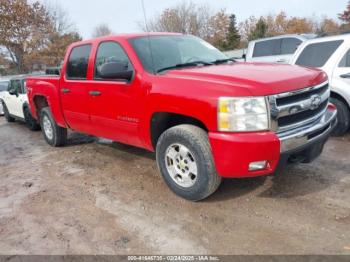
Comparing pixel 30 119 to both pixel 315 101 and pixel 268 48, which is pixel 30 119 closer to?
pixel 315 101

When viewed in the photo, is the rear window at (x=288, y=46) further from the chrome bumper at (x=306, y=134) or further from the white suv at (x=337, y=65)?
the chrome bumper at (x=306, y=134)

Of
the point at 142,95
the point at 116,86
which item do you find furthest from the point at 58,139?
the point at 142,95

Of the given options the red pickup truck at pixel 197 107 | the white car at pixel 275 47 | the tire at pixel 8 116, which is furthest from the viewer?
the white car at pixel 275 47

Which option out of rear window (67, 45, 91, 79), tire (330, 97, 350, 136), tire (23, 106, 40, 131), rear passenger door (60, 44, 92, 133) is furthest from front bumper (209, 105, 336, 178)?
tire (23, 106, 40, 131)

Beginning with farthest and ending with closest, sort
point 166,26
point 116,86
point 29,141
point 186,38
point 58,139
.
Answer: point 166,26 < point 29,141 < point 58,139 < point 186,38 < point 116,86

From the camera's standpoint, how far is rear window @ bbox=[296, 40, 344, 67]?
5.75m

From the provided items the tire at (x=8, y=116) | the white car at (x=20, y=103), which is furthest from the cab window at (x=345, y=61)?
the tire at (x=8, y=116)

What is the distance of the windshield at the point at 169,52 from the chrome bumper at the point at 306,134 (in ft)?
5.11

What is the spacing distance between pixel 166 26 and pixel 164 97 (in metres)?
24.8

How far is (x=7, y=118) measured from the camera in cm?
1067

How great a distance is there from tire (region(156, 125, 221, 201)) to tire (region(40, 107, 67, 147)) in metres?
3.23

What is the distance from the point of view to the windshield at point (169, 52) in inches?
159

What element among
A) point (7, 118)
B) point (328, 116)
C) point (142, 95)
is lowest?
point (7, 118)

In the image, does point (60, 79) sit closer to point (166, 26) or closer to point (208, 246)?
point (208, 246)
